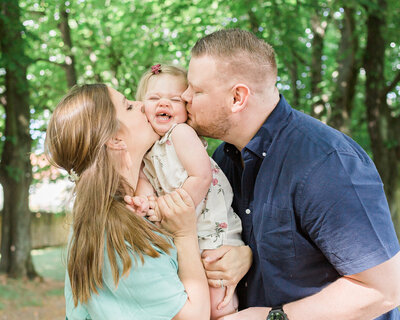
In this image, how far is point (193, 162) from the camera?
2469mm

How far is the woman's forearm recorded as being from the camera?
2.16 meters

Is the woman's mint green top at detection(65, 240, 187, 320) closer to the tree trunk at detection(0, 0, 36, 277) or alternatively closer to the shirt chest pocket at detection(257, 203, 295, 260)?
the shirt chest pocket at detection(257, 203, 295, 260)

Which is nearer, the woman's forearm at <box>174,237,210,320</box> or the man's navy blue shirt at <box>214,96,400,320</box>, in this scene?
the man's navy blue shirt at <box>214,96,400,320</box>

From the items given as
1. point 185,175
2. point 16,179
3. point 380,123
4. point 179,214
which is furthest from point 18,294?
point 179,214

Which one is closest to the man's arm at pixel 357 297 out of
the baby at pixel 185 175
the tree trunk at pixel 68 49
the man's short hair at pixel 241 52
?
the baby at pixel 185 175

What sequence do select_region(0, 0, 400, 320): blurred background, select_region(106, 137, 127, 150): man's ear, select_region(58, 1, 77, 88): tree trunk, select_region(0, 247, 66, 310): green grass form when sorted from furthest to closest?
select_region(58, 1, 77, 88): tree trunk, select_region(0, 247, 66, 310): green grass, select_region(0, 0, 400, 320): blurred background, select_region(106, 137, 127, 150): man's ear

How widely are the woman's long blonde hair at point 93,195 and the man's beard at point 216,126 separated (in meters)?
0.52

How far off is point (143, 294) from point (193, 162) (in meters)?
0.74

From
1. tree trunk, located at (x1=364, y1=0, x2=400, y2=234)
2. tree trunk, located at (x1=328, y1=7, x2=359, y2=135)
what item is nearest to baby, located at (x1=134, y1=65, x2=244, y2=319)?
tree trunk, located at (x1=328, y1=7, x2=359, y2=135)

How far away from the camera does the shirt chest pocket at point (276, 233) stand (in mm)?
2201

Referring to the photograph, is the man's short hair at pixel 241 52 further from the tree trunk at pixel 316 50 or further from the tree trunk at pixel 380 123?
the tree trunk at pixel 316 50

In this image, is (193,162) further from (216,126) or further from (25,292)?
(25,292)

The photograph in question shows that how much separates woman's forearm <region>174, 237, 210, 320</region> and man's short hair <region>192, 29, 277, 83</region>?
997mm

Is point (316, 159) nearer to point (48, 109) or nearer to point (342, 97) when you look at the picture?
point (342, 97)
